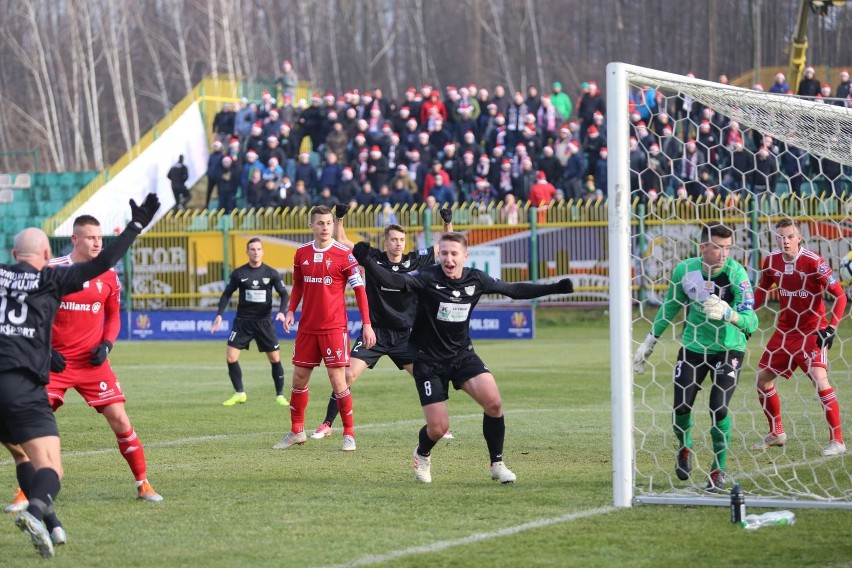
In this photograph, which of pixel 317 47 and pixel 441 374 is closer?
pixel 441 374

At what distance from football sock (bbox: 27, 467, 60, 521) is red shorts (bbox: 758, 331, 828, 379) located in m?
6.36

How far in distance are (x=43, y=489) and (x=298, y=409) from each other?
15.4 ft

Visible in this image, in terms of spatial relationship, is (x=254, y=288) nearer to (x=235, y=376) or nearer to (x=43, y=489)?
(x=235, y=376)

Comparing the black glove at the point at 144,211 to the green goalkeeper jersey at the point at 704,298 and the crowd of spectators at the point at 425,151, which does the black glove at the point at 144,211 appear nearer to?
the green goalkeeper jersey at the point at 704,298

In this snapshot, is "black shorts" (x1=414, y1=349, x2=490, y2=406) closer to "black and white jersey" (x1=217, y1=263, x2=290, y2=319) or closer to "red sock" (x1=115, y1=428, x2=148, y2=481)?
"red sock" (x1=115, y1=428, x2=148, y2=481)

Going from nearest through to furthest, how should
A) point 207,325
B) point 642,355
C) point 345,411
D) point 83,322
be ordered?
point 83,322, point 642,355, point 345,411, point 207,325

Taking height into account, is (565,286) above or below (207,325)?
above

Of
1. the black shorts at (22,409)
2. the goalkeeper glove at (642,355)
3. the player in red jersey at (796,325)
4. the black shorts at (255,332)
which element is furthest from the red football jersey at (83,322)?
the black shorts at (255,332)

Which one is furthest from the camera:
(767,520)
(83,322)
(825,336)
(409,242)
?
(409,242)

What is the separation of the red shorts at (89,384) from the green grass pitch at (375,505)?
27.3 inches

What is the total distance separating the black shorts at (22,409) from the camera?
678 cm

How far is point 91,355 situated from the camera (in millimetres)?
8445

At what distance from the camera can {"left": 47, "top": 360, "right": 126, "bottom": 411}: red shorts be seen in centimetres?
834

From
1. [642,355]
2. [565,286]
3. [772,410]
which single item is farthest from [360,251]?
[772,410]
